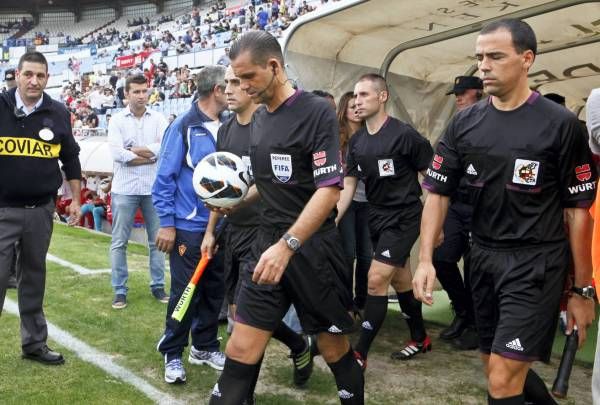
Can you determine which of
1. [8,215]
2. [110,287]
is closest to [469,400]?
[8,215]

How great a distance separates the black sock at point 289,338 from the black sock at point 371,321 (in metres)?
0.57

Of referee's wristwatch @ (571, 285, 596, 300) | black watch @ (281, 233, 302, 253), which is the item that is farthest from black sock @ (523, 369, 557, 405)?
black watch @ (281, 233, 302, 253)

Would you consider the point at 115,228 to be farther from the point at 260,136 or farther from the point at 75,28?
the point at 75,28

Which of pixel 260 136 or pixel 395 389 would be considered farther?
pixel 395 389

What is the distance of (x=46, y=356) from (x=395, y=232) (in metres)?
2.66

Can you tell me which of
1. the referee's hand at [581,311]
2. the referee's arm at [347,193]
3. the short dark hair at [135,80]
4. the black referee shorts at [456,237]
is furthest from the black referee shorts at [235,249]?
the short dark hair at [135,80]

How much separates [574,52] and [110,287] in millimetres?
5277

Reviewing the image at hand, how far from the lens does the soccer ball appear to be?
10.7ft

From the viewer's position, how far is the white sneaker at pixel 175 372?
4016 mm

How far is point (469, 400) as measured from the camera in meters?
3.92

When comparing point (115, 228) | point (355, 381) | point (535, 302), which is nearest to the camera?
point (535, 302)

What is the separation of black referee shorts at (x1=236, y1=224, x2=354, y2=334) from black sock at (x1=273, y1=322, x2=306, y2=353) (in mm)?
927

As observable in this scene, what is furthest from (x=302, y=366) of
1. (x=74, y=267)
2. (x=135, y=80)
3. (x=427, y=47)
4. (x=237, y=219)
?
(x=74, y=267)

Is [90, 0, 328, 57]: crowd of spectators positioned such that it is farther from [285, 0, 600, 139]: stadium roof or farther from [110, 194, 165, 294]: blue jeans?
[110, 194, 165, 294]: blue jeans
